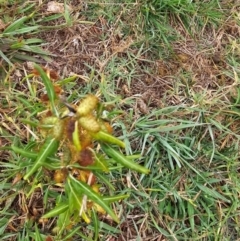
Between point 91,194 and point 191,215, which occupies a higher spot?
point 91,194

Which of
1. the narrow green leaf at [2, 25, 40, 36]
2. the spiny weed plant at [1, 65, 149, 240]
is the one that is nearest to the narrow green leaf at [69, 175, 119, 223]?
the spiny weed plant at [1, 65, 149, 240]

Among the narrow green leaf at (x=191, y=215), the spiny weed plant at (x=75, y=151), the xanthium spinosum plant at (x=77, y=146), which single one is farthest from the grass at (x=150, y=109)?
the xanthium spinosum plant at (x=77, y=146)

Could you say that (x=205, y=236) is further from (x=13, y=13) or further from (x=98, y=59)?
(x=13, y=13)

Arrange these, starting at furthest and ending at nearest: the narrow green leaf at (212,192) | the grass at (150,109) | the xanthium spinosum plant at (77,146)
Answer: the narrow green leaf at (212,192) → the grass at (150,109) → the xanthium spinosum plant at (77,146)

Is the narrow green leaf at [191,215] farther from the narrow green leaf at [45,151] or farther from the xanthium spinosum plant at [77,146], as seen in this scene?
the narrow green leaf at [45,151]

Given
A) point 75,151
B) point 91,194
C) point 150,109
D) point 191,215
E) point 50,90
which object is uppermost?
point 50,90

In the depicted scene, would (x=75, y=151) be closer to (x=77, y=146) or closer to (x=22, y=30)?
(x=77, y=146)

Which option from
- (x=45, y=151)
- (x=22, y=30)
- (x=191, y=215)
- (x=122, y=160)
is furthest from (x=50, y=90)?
(x=191, y=215)
